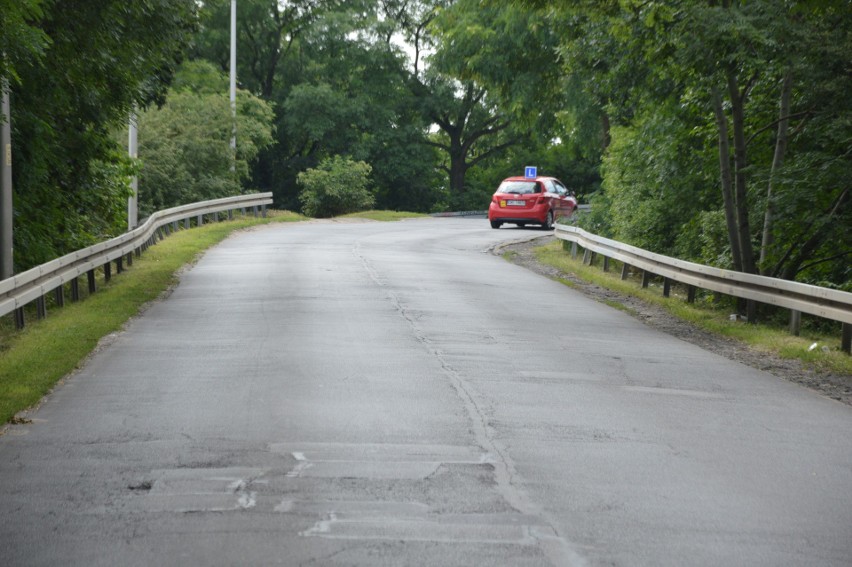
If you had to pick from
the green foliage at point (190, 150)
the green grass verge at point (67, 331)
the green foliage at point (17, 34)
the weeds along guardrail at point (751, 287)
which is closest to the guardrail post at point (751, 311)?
the weeds along guardrail at point (751, 287)

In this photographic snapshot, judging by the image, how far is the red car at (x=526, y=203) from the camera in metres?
37.4

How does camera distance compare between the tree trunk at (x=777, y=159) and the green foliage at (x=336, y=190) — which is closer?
the tree trunk at (x=777, y=159)

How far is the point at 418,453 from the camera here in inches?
289

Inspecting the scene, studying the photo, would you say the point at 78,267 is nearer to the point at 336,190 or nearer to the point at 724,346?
the point at 724,346

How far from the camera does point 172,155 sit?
36312 mm

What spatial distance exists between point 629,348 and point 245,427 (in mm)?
6041

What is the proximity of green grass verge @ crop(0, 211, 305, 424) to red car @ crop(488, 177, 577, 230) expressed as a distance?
1642cm

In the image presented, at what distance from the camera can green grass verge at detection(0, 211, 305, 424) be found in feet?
32.0

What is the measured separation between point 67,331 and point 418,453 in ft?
22.3

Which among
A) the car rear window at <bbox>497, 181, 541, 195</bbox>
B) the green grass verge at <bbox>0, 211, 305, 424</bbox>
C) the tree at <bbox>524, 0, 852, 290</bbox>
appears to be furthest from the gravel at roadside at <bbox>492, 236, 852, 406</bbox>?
the car rear window at <bbox>497, 181, 541, 195</bbox>

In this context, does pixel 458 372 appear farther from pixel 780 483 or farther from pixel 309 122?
pixel 309 122

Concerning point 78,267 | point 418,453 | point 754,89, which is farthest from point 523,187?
point 418,453

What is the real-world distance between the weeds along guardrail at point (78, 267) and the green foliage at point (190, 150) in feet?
11.8

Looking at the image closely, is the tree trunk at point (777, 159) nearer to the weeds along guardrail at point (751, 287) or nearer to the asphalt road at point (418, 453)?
the weeds along guardrail at point (751, 287)
